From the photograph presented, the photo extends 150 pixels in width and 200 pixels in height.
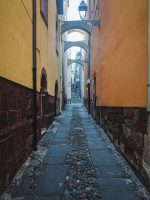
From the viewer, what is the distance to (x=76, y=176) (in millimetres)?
4410

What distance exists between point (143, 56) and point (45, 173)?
95.5 inches

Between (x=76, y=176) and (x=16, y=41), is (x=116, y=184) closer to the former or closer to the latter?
(x=76, y=176)

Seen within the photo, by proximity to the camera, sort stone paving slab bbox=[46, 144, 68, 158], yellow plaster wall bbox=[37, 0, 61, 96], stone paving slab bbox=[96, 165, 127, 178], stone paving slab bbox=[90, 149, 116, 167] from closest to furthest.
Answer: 1. stone paving slab bbox=[96, 165, 127, 178]
2. stone paving slab bbox=[90, 149, 116, 167]
3. stone paving slab bbox=[46, 144, 68, 158]
4. yellow plaster wall bbox=[37, 0, 61, 96]

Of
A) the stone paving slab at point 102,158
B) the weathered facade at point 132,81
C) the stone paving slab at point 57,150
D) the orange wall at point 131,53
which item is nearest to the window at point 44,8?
the orange wall at point 131,53

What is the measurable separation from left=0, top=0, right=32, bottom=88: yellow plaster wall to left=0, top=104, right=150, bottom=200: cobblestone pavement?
5.10 ft

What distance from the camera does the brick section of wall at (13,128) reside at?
3.68 meters

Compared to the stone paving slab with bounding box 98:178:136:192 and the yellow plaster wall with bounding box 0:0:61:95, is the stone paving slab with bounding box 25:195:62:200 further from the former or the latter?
the yellow plaster wall with bounding box 0:0:61:95

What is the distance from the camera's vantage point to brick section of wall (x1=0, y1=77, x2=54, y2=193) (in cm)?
368

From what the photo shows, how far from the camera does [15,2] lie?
Result: 4.51 meters

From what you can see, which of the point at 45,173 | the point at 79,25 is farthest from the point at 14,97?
the point at 79,25

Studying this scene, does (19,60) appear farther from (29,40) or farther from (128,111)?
(128,111)

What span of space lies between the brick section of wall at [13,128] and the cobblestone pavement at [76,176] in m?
0.21

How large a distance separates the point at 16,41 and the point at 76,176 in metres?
2.40

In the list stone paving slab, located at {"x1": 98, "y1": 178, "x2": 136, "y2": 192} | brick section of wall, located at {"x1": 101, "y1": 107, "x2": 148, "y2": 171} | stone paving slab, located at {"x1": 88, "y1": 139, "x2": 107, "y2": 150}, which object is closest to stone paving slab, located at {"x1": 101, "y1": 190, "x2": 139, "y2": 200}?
stone paving slab, located at {"x1": 98, "y1": 178, "x2": 136, "y2": 192}
